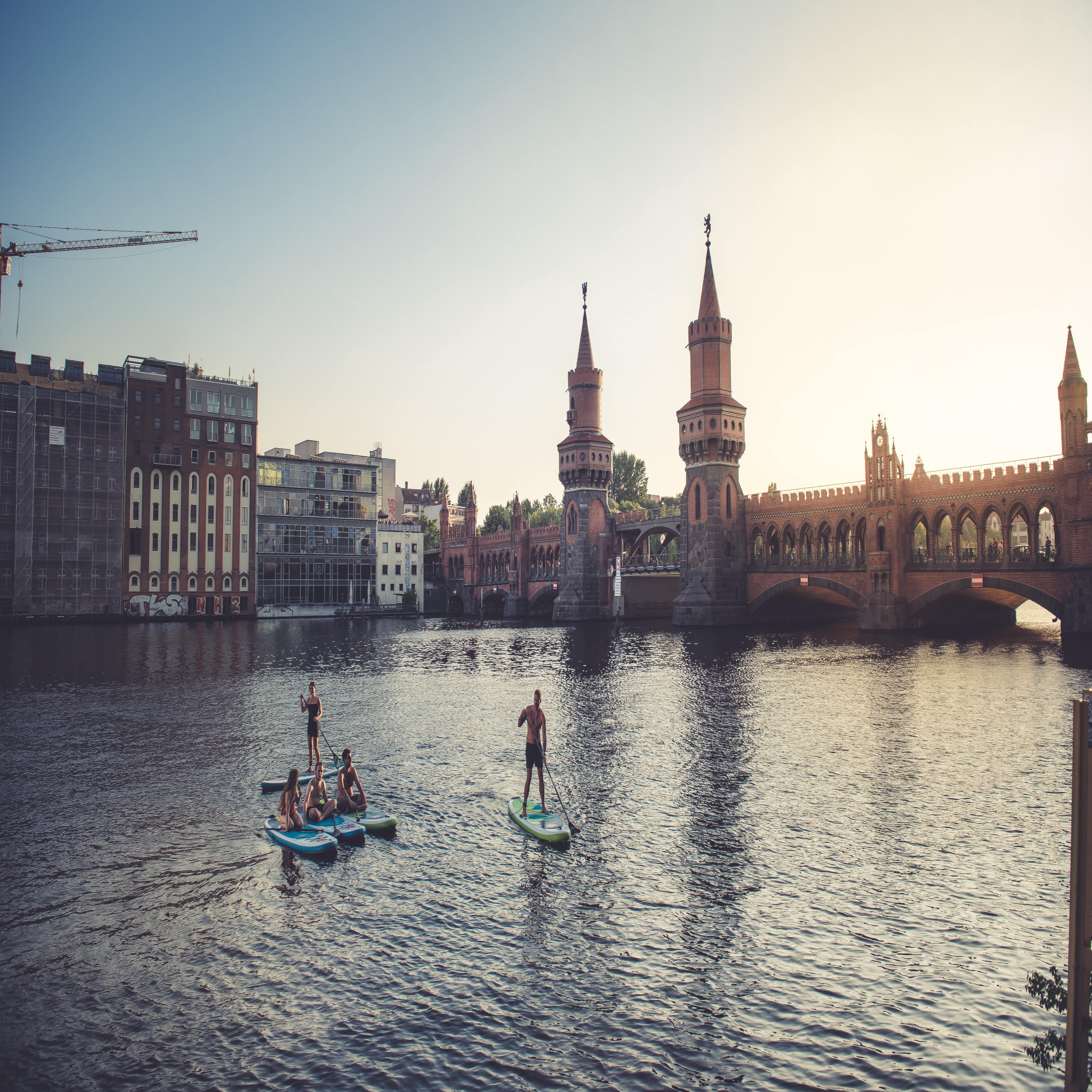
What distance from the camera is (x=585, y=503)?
105688 mm

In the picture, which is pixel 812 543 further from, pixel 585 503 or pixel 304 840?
pixel 304 840

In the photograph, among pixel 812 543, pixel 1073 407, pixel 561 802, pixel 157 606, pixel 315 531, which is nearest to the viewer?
pixel 561 802

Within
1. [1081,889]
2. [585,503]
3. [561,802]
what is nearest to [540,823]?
[561,802]

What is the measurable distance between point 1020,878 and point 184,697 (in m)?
36.0

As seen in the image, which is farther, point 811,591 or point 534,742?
point 811,591

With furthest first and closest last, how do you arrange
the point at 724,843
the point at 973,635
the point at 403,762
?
the point at 973,635 < the point at 403,762 < the point at 724,843

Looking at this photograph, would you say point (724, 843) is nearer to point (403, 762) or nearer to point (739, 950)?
point (739, 950)

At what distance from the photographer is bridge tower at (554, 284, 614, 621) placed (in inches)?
4112

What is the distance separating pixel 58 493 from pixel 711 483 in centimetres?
8093

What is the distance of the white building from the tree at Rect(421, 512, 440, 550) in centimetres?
3262

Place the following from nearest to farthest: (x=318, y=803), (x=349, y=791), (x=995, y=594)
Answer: (x=318, y=803)
(x=349, y=791)
(x=995, y=594)

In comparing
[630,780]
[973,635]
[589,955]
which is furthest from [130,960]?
[973,635]

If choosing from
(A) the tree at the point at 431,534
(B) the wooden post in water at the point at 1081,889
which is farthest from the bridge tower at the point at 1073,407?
(A) the tree at the point at 431,534

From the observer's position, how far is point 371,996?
38.4ft
